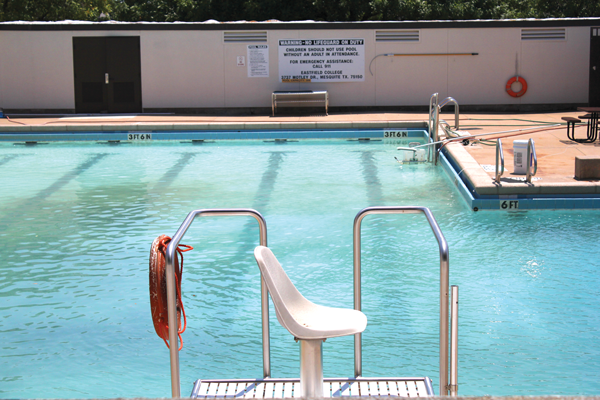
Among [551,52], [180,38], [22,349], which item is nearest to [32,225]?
[22,349]

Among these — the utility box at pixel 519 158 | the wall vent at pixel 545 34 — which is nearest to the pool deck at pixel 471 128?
the utility box at pixel 519 158

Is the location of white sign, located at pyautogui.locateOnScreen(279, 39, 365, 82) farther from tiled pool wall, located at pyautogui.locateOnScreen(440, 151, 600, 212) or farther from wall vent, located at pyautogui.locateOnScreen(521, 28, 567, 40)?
tiled pool wall, located at pyautogui.locateOnScreen(440, 151, 600, 212)

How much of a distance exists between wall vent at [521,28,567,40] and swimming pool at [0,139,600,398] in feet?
24.6

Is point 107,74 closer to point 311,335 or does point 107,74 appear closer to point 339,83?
point 339,83

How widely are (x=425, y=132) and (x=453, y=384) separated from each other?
1054 cm

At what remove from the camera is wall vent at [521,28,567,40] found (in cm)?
1546

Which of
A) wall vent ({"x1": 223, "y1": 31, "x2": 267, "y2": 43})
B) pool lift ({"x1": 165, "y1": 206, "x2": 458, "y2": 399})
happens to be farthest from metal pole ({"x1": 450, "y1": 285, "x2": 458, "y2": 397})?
wall vent ({"x1": 223, "y1": 31, "x2": 267, "y2": 43})

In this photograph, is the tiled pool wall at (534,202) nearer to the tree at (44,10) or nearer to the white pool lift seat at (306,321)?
the white pool lift seat at (306,321)

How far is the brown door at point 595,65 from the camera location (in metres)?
15.4

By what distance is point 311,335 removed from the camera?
2.36 metres

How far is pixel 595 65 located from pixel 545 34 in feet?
4.59

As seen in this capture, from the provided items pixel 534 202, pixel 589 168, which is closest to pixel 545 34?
pixel 589 168

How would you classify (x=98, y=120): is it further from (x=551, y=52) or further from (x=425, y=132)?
(x=551, y=52)

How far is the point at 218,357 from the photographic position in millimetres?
3881
